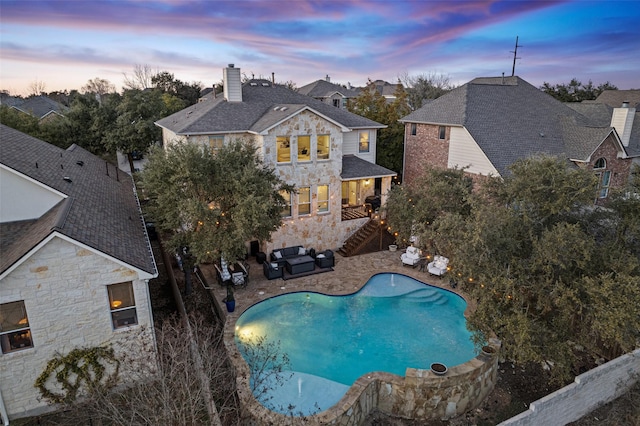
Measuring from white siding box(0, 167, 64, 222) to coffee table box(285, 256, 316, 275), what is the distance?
1038 cm

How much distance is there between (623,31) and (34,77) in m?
123

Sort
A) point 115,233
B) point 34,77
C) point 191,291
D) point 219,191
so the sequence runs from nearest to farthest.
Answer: point 115,233, point 219,191, point 191,291, point 34,77

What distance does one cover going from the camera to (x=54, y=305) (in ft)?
34.2

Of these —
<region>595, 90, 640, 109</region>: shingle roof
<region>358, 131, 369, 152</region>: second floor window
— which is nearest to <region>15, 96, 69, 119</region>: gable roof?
<region>358, 131, 369, 152</region>: second floor window

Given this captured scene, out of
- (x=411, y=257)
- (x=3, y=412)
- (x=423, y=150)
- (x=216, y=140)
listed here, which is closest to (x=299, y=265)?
(x=411, y=257)

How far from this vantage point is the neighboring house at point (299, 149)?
65.1 feet

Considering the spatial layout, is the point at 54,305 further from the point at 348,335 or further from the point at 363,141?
the point at 363,141

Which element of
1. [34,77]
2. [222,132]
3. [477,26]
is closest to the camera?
[222,132]

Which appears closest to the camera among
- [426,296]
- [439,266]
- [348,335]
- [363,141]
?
[348,335]

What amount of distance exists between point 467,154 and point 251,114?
13.7 meters

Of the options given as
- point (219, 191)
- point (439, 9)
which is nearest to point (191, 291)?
point (219, 191)

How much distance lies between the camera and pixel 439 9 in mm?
24141

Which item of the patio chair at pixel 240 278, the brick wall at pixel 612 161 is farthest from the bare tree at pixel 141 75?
the brick wall at pixel 612 161

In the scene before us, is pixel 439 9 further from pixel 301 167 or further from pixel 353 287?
pixel 353 287
